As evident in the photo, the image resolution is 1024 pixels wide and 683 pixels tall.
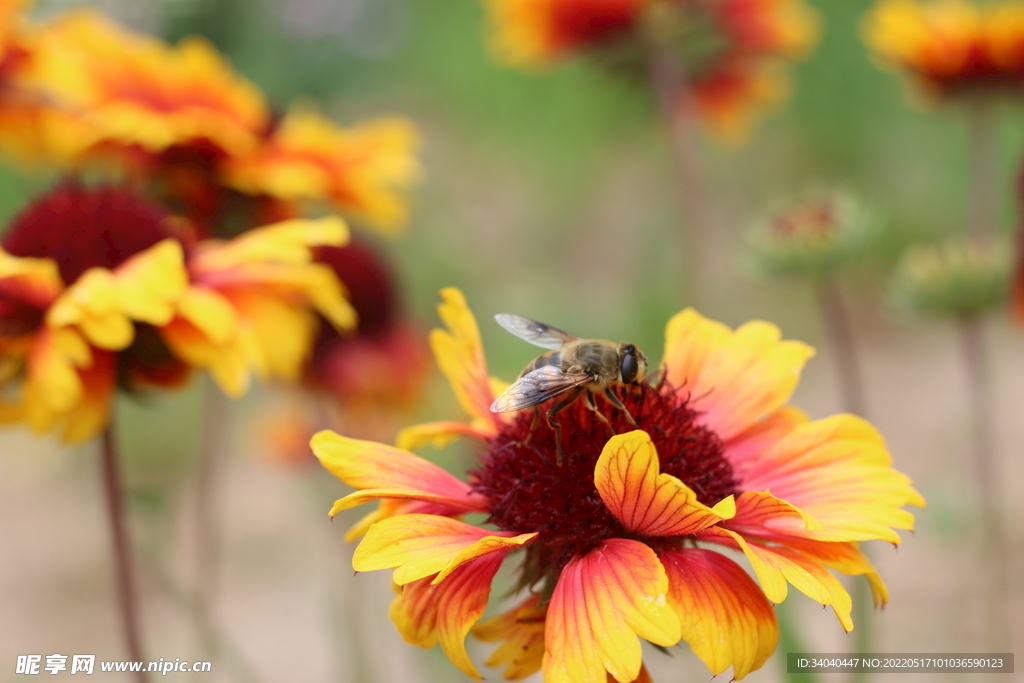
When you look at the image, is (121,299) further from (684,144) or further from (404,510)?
(684,144)

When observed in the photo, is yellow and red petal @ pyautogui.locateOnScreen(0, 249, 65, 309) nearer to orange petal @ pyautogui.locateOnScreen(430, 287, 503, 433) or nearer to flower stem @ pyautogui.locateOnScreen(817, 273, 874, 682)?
orange petal @ pyautogui.locateOnScreen(430, 287, 503, 433)

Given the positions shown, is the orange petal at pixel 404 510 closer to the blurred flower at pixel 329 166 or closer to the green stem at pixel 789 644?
the green stem at pixel 789 644

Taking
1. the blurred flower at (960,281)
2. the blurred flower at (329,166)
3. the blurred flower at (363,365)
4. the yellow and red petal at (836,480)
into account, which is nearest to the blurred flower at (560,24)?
the blurred flower at (329,166)

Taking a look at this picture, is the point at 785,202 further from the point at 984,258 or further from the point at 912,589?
the point at 912,589

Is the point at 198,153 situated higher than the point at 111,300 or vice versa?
the point at 198,153

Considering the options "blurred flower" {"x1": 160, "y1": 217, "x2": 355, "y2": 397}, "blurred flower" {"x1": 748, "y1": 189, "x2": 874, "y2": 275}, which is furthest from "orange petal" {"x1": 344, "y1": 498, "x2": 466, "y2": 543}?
"blurred flower" {"x1": 748, "y1": 189, "x2": 874, "y2": 275}

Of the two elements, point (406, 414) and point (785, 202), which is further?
point (406, 414)

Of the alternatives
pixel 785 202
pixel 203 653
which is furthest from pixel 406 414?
pixel 785 202
